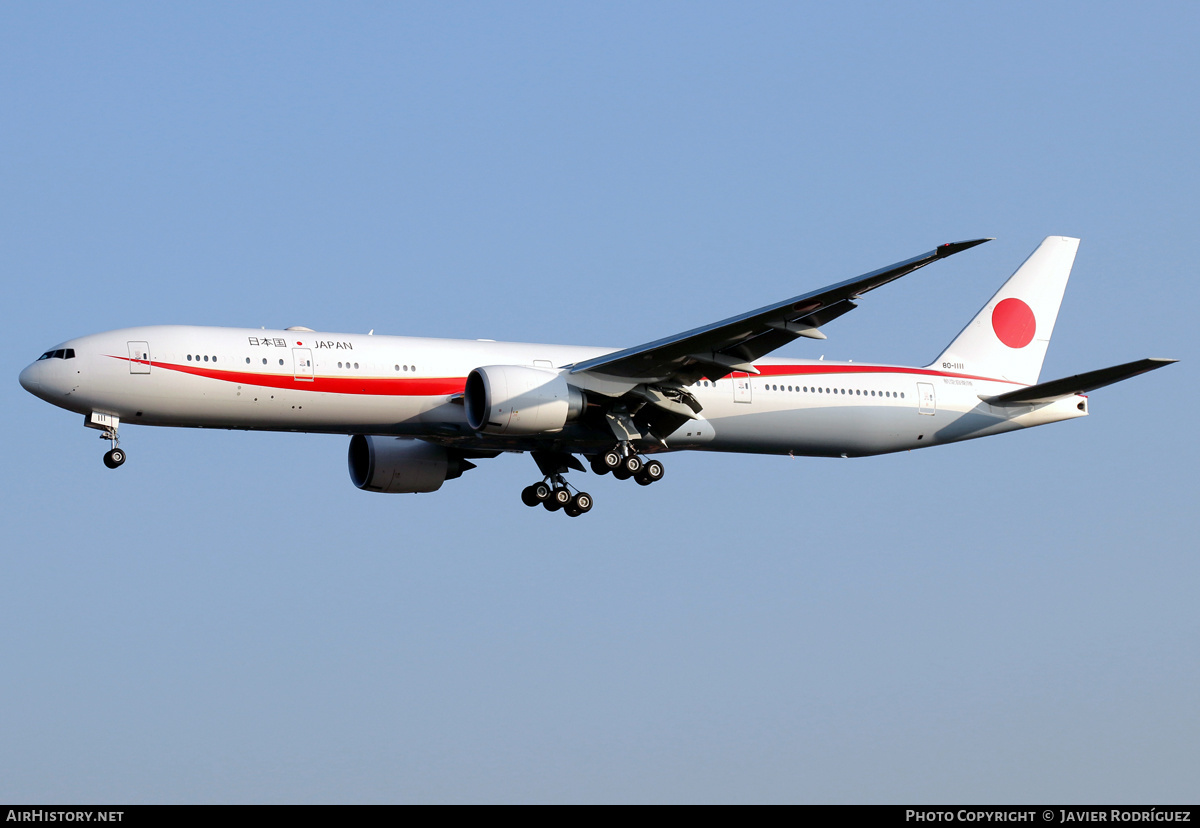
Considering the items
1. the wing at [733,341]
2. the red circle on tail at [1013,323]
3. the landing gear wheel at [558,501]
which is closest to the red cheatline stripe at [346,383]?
the wing at [733,341]

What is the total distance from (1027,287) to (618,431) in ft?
55.0

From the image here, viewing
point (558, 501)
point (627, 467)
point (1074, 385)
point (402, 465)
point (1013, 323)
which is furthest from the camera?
point (1013, 323)

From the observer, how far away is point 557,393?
37094 millimetres

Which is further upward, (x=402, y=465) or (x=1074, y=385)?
(x=1074, y=385)

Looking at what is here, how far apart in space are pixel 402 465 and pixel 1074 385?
63.3ft

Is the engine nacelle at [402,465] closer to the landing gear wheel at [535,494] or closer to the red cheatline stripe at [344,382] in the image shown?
the landing gear wheel at [535,494]

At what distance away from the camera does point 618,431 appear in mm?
38969

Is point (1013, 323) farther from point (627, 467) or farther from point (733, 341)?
point (627, 467)

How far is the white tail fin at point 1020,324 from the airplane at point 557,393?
0.13 metres

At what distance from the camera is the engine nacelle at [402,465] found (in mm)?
43094

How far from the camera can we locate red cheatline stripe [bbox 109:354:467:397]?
116ft

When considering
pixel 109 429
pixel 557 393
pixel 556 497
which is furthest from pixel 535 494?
pixel 109 429

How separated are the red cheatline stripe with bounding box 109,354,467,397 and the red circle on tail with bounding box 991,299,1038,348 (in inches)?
729
